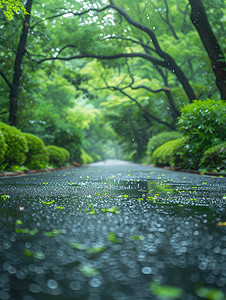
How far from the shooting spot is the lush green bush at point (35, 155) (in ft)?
33.6

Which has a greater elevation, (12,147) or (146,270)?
(12,147)

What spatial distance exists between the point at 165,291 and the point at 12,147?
26.4ft

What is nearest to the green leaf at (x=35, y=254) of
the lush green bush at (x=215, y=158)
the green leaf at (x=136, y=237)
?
the green leaf at (x=136, y=237)

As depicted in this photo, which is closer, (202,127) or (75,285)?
(75,285)

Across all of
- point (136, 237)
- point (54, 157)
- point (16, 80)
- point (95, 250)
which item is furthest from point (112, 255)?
point (54, 157)

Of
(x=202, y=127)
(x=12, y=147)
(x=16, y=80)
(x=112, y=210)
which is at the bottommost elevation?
(x=112, y=210)

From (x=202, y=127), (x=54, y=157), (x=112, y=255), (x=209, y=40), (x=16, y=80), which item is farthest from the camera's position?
(x=54, y=157)

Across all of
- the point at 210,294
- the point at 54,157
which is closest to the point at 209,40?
the point at 54,157

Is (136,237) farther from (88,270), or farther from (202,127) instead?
(202,127)

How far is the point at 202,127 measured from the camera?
26.1 ft

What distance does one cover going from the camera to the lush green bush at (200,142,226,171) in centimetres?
702

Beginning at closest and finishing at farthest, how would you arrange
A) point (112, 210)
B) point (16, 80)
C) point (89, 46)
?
point (112, 210)
point (16, 80)
point (89, 46)

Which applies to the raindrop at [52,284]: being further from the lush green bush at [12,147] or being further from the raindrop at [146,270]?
the lush green bush at [12,147]

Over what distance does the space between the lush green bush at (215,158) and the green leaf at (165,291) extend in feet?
21.2
